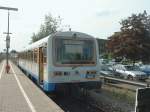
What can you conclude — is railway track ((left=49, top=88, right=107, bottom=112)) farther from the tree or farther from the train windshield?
the tree

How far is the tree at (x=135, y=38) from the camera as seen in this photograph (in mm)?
47531

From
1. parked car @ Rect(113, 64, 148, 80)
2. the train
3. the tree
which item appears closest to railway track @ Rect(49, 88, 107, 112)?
the train

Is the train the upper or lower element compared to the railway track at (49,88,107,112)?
upper

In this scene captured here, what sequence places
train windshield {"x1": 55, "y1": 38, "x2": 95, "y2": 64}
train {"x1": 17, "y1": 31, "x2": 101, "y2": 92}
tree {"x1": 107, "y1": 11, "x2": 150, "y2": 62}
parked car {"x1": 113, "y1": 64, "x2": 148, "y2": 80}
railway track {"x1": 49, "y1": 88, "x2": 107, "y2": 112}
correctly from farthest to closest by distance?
1. tree {"x1": 107, "y1": 11, "x2": 150, "y2": 62}
2. parked car {"x1": 113, "y1": 64, "x2": 148, "y2": 80}
3. train windshield {"x1": 55, "y1": 38, "x2": 95, "y2": 64}
4. train {"x1": 17, "y1": 31, "x2": 101, "y2": 92}
5. railway track {"x1": 49, "y1": 88, "x2": 107, "y2": 112}

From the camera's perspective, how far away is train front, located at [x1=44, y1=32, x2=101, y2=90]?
16.2 m

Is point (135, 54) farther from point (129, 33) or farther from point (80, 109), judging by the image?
point (80, 109)

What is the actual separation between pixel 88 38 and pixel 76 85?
215 centimetres

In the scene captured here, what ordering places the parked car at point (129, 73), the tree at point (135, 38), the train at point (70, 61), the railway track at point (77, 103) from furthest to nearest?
the tree at point (135, 38) < the parked car at point (129, 73) < the train at point (70, 61) < the railway track at point (77, 103)

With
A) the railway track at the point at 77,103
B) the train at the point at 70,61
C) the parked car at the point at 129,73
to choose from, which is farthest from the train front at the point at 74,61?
the parked car at the point at 129,73

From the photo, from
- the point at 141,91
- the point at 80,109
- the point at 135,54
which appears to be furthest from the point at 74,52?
the point at 135,54

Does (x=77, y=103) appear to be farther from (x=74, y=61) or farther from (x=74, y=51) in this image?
(x=74, y=51)

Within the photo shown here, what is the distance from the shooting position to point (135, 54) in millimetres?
47969

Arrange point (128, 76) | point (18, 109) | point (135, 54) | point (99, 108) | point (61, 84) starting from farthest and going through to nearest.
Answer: point (135, 54) < point (128, 76) < point (61, 84) < point (99, 108) < point (18, 109)

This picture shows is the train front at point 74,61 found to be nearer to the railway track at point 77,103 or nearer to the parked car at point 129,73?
the railway track at point 77,103
